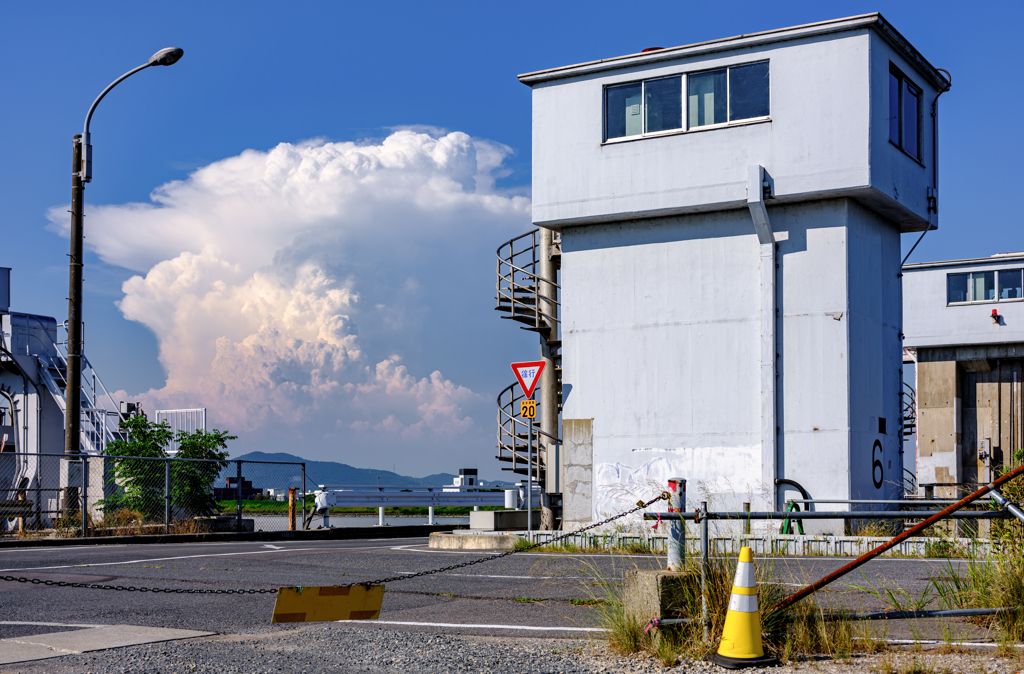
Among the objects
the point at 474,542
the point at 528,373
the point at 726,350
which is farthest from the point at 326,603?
the point at 726,350

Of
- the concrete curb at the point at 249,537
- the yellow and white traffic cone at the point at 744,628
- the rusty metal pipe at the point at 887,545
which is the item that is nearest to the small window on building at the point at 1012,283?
the concrete curb at the point at 249,537

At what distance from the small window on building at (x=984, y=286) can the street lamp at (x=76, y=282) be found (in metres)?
25.0

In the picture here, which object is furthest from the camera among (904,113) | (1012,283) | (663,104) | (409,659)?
(1012,283)

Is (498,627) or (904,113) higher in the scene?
(904,113)

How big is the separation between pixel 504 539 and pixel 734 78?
9421mm

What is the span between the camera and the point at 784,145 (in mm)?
17812

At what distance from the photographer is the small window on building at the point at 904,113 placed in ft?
61.2

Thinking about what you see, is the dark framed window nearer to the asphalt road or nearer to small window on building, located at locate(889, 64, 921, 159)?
small window on building, located at locate(889, 64, 921, 159)

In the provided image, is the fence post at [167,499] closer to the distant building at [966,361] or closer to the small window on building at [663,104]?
the small window on building at [663,104]

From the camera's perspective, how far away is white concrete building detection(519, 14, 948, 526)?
57.6ft

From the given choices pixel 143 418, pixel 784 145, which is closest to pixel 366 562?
pixel 784 145

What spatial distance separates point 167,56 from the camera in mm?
20516

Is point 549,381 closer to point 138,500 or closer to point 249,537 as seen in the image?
point 249,537

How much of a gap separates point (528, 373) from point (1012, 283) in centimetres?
2107
